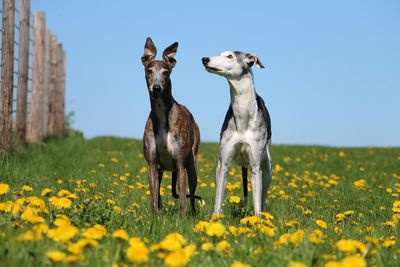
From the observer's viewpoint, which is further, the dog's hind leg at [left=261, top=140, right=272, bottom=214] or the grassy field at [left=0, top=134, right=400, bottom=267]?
the dog's hind leg at [left=261, top=140, right=272, bottom=214]

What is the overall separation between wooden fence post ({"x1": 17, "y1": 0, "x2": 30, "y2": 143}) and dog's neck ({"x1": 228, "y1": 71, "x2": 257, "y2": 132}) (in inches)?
360

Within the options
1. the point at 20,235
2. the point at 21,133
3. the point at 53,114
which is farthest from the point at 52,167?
the point at 53,114

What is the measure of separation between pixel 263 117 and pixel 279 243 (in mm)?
2949

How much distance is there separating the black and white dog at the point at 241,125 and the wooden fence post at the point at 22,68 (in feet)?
29.6

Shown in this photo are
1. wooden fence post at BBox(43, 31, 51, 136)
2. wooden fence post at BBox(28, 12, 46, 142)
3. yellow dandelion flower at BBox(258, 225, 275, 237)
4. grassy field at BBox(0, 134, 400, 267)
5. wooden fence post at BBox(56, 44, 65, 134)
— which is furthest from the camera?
wooden fence post at BBox(56, 44, 65, 134)

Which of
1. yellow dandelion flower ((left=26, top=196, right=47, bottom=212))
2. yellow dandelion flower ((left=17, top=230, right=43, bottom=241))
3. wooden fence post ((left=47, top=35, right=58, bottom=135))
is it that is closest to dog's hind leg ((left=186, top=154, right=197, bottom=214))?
yellow dandelion flower ((left=26, top=196, right=47, bottom=212))

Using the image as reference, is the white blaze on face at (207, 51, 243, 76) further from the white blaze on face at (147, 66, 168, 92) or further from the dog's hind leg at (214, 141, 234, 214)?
the dog's hind leg at (214, 141, 234, 214)

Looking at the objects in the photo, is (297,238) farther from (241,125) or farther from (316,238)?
(241,125)

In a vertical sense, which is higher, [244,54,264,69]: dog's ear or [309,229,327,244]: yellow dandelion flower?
[244,54,264,69]: dog's ear

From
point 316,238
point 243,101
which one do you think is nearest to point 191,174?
point 243,101

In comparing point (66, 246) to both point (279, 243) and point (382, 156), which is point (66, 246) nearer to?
point (279, 243)

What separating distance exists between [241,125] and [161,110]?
0.99 m

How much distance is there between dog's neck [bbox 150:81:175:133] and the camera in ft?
20.7

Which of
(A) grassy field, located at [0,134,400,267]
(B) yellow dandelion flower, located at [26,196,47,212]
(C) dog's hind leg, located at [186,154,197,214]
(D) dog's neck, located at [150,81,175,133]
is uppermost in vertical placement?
(D) dog's neck, located at [150,81,175,133]
